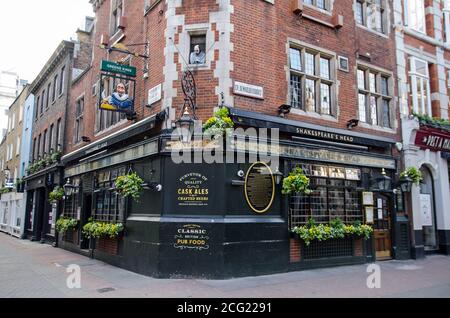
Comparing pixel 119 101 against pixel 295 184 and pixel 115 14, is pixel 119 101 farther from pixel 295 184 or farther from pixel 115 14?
pixel 295 184

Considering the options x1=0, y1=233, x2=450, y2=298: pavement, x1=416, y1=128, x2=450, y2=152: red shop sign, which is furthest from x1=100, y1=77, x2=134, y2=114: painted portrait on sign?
x1=416, y1=128, x2=450, y2=152: red shop sign

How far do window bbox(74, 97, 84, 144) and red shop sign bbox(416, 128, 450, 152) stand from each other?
48.3 ft

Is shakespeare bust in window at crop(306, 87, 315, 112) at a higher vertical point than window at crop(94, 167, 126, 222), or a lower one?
higher

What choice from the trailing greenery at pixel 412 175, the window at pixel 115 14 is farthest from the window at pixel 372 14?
the window at pixel 115 14

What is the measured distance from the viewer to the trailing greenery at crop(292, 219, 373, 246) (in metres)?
10.6

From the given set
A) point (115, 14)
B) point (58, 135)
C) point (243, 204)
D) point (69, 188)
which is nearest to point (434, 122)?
point (243, 204)

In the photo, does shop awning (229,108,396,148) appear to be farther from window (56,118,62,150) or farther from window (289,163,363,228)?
window (56,118,62,150)

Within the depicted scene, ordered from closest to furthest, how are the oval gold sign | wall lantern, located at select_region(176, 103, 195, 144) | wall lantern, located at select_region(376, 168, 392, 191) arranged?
wall lantern, located at select_region(176, 103, 195, 144) < the oval gold sign < wall lantern, located at select_region(376, 168, 392, 191)

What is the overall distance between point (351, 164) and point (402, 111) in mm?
4238

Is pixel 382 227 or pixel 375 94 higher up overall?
pixel 375 94

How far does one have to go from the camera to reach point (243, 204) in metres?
9.80

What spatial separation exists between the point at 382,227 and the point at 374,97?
489 cm
